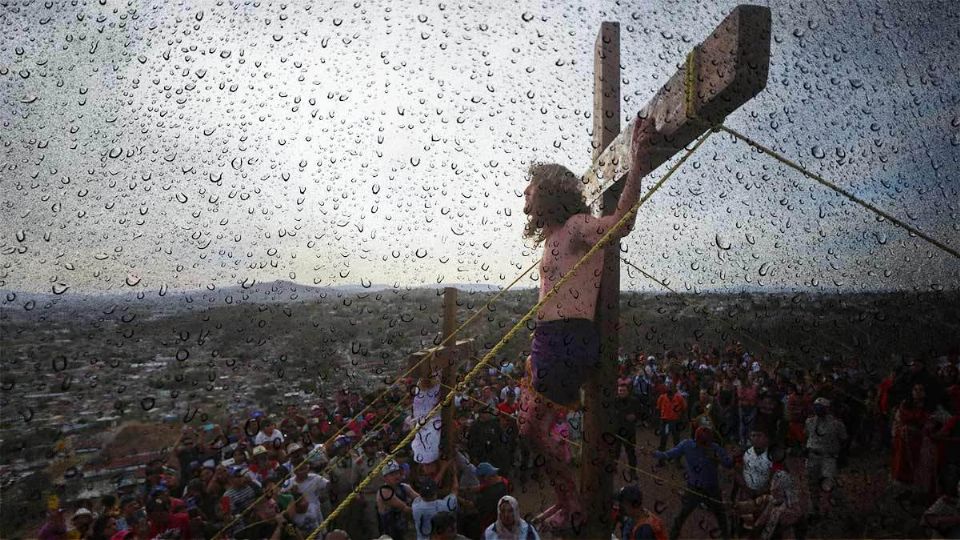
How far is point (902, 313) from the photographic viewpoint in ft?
48.2

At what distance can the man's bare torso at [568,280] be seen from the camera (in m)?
2.49

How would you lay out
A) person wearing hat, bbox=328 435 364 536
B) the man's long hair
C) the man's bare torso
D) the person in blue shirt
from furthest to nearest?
person wearing hat, bbox=328 435 364 536
the person in blue shirt
the man's long hair
the man's bare torso

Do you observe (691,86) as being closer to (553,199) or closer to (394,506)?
(553,199)

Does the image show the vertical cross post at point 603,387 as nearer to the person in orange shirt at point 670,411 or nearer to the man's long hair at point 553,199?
the man's long hair at point 553,199

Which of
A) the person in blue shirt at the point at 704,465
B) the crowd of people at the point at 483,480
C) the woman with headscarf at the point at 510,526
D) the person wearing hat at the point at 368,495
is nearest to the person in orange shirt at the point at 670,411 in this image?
the crowd of people at the point at 483,480

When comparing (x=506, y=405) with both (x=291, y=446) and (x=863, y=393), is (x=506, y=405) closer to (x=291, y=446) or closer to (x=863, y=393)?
(x=291, y=446)

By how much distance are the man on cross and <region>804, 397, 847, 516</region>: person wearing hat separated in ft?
16.5

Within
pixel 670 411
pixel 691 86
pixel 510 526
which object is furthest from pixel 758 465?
pixel 691 86

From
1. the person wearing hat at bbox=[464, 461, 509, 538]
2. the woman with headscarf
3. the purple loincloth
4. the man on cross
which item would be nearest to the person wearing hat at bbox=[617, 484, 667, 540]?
the woman with headscarf

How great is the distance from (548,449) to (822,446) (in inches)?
211

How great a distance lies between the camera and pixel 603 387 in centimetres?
276

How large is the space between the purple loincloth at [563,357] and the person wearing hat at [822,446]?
17.6 feet

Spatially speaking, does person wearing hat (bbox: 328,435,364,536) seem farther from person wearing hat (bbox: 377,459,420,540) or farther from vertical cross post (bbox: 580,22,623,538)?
vertical cross post (bbox: 580,22,623,538)

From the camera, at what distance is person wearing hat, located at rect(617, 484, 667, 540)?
4.10 m
